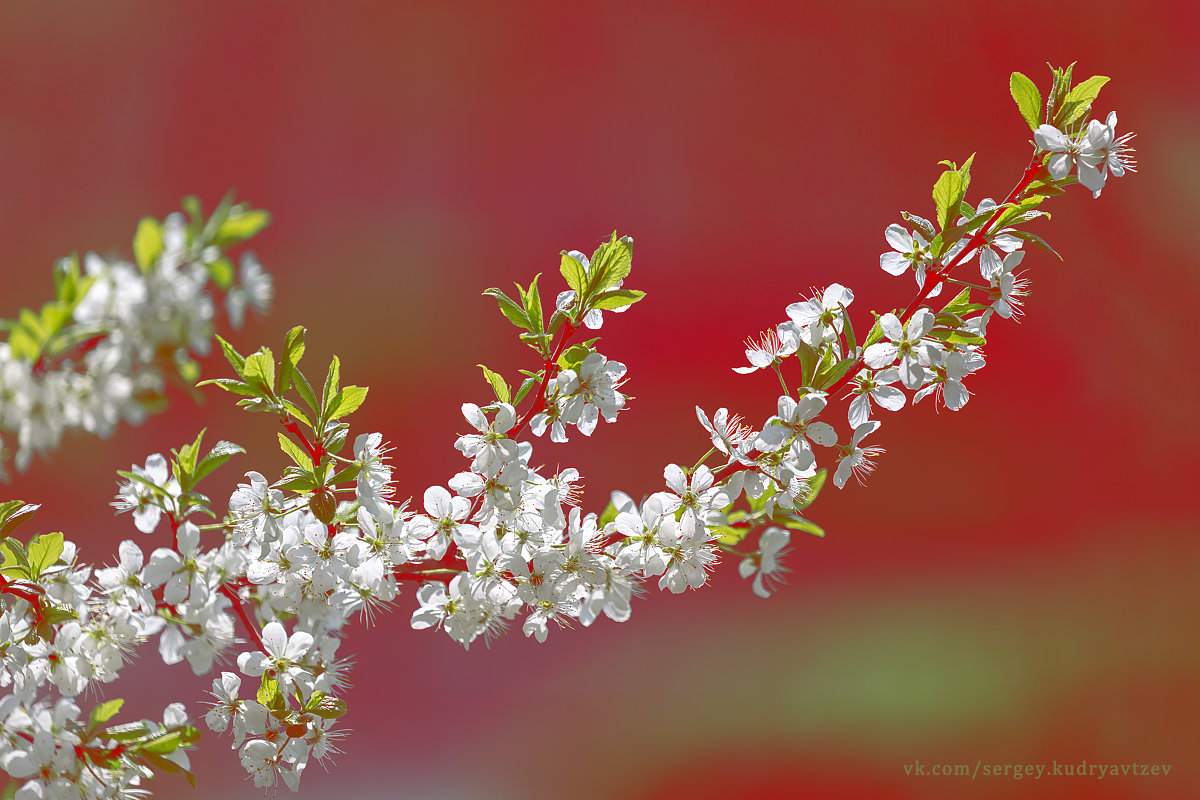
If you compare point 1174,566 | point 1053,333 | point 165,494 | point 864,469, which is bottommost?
point 165,494

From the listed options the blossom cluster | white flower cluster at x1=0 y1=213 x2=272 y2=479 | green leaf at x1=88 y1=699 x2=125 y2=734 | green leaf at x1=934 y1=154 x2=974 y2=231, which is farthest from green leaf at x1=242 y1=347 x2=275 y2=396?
green leaf at x1=934 y1=154 x2=974 y2=231

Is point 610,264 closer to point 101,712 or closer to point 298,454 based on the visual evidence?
point 298,454

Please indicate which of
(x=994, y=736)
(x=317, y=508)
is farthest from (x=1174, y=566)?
(x=317, y=508)

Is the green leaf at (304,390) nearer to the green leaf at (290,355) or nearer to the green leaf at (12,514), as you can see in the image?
the green leaf at (290,355)

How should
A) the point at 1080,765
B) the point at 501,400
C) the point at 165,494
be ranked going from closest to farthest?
the point at 165,494, the point at 501,400, the point at 1080,765

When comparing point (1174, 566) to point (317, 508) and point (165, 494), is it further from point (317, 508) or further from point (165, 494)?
point (165, 494)

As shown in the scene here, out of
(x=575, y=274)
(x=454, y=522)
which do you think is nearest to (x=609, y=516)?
(x=454, y=522)
